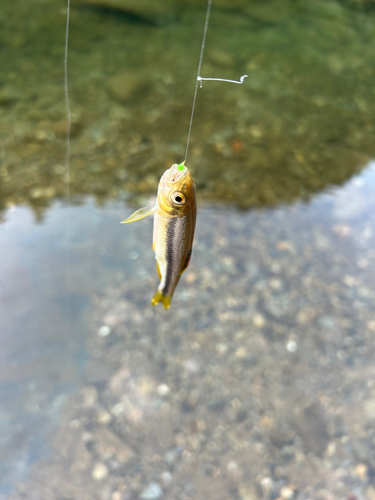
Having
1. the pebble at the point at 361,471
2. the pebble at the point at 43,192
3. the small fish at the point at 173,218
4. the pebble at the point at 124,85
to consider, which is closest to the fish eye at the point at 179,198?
the small fish at the point at 173,218

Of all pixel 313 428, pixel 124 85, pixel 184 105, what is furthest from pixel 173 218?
pixel 124 85

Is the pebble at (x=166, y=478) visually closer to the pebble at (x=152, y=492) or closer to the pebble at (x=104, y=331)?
the pebble at (x=152, y=492)

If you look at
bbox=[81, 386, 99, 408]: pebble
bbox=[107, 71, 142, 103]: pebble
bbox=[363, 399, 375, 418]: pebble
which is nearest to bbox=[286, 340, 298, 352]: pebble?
bbox=[363, 399, 375, 418]: pebble

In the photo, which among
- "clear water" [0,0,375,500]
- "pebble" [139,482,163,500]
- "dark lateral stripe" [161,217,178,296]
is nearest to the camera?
"dark lateral stripe" [161,217,178,296]

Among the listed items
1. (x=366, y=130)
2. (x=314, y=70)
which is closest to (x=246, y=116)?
(x=366, y=130)

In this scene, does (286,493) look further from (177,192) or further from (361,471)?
(177,192)

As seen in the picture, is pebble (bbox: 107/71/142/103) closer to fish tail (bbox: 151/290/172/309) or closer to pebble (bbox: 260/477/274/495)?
fish tail (bbox: 151/290/172/309)

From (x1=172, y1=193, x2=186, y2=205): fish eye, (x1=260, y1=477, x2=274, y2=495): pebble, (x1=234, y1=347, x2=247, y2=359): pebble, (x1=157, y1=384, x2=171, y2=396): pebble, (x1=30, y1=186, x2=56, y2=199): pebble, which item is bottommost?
(x1=260, y1=477, x2=274, y2=495): pebble
